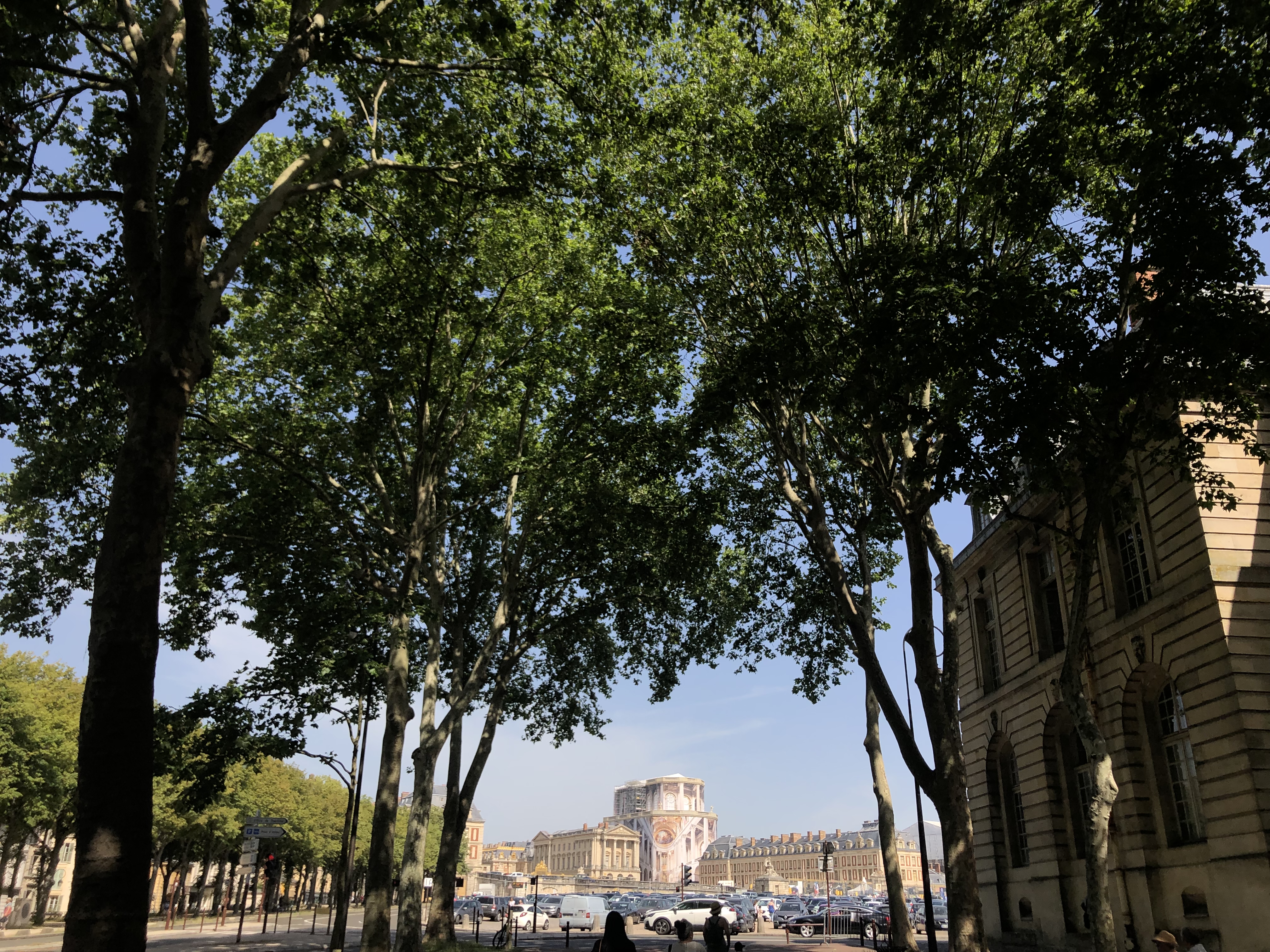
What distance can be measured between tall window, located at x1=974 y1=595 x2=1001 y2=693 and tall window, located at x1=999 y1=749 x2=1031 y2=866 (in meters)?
2.15

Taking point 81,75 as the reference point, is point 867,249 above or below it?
above

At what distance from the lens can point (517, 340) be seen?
2016 centimetres

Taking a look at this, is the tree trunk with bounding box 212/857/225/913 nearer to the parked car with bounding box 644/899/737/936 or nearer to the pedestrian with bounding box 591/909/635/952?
the parked car with bounding box 644/899/737/936

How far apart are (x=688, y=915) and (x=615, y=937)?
39713mm

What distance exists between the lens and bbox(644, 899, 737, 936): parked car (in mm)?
44438

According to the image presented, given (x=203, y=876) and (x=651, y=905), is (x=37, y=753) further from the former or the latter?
(x=651, y=905)

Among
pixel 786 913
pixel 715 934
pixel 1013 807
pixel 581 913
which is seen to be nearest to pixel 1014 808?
pixel 1013 807

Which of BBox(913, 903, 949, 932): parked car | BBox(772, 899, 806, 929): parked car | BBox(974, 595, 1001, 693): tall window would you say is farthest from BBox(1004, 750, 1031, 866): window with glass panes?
BBox(913, 903, 949, 932): parked car

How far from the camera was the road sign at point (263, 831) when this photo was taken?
2611 centimetres

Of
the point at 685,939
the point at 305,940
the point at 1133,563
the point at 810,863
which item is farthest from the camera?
the point at 810,863

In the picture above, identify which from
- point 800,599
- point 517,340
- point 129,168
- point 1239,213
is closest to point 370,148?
point 129,168

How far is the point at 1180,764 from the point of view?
58.6ft

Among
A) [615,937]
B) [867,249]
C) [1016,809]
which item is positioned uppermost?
[867,249]

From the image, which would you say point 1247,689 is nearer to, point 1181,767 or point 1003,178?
point 1181,767
